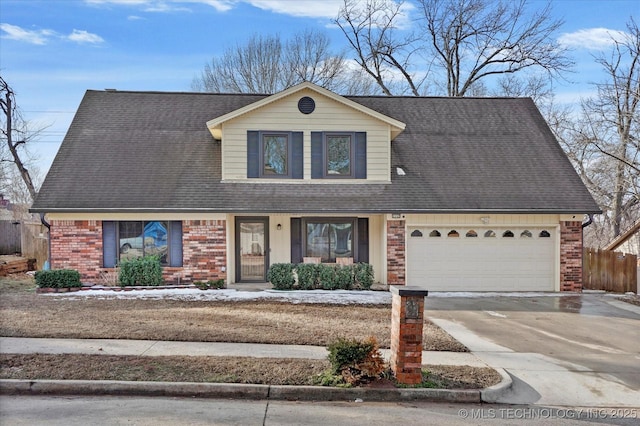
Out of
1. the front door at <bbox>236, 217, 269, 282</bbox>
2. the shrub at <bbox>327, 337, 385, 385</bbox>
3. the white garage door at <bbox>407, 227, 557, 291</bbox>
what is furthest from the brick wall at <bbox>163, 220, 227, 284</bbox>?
the shrub at <bbox>327, 337, 385, 385</bbox>

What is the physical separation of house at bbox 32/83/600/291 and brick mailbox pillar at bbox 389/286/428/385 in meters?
7.82

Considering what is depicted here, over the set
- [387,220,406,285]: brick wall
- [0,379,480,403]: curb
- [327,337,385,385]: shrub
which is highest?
[387,220,406,285]: brick wall

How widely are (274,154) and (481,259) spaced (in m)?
7.11

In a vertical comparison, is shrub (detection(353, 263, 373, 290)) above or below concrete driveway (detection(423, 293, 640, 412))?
above

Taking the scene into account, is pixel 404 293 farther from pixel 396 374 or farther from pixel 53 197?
pixel 53 197

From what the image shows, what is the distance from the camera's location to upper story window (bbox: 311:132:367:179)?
48.3 ft

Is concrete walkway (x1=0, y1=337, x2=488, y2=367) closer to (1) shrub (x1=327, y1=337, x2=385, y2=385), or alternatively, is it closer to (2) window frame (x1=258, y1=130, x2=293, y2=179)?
(1) shrub (x1=327, y1=337, x2=385, y2=385)

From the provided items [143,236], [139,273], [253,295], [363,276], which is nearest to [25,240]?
[143,236]

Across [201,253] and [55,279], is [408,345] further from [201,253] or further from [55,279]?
[55,279]

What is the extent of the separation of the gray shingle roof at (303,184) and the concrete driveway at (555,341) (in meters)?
3.04

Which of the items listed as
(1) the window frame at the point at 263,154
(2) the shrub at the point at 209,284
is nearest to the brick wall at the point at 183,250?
(2) the shrub at the point at 209,284

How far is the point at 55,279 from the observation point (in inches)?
503

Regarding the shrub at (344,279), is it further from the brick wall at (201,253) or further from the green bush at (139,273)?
the green bush at (139,273)

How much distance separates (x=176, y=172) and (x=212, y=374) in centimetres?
976
